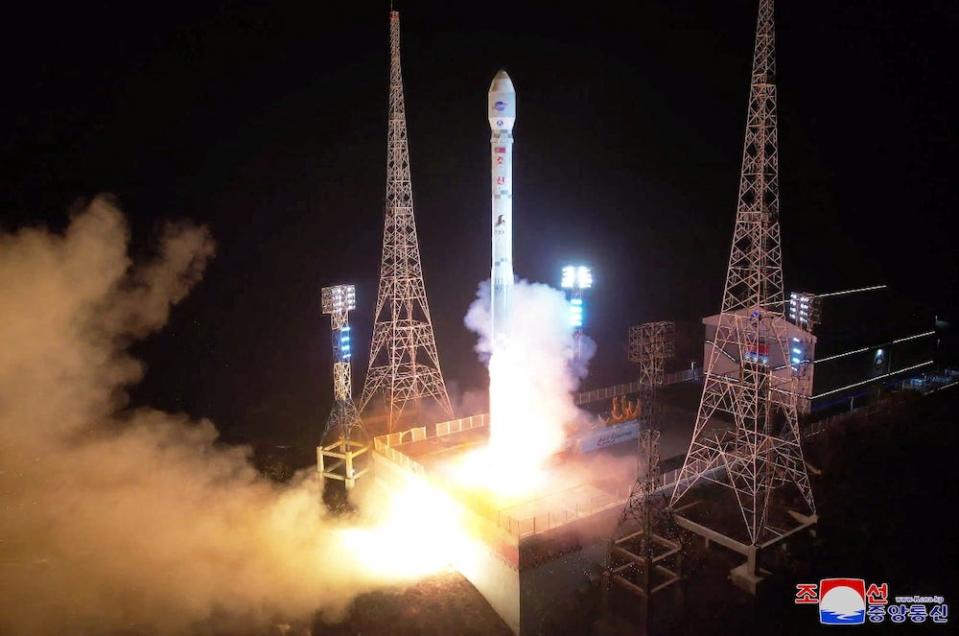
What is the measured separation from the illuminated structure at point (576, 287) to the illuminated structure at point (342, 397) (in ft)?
36.6

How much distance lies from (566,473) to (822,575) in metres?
8.78

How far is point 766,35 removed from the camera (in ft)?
68.5

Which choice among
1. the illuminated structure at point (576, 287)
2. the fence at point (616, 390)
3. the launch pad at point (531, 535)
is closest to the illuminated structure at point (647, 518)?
the launch pad at point (531, 535)

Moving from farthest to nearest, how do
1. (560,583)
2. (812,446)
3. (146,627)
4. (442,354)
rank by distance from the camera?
(442,354)
(812,446)
(560,583)
(146,627)

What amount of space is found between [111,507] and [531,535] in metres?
13.4

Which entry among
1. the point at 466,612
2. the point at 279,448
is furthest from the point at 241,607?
the point at 279,448

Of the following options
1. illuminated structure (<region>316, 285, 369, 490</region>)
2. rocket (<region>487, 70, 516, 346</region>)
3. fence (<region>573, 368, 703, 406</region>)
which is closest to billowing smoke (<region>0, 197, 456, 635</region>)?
illuminated structure (<region>316, 285, 369, 490</region>)

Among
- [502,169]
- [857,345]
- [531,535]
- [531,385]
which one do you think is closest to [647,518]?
[531,535]

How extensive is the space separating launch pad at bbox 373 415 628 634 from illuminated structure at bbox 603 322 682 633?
688mm

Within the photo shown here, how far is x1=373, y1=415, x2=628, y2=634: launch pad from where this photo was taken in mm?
19844

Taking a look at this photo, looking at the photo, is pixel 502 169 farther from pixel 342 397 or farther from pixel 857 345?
pixel 857 345

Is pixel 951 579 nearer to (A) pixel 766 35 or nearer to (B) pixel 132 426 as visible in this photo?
(A) pixel 766 35

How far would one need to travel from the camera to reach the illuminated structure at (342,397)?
26.4 m

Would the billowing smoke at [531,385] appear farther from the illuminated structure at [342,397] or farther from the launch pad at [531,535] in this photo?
the illuminated structure at [342,397]
